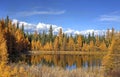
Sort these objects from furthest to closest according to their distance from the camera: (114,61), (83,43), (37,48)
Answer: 1. (83,43)
2. (37,48)
3. (114,61)

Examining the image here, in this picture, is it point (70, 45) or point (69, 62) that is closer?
point (69, 62)

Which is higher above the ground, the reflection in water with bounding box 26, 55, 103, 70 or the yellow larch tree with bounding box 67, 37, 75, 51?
the yellow larch tree with bounding box 67, 37, 75, 51

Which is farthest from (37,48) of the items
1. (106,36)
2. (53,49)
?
(106,36)

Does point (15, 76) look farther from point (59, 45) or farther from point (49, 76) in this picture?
point (59, 45)

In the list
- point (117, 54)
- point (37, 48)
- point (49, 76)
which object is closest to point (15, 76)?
point (49, 76)

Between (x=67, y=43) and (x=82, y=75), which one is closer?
(x=82, y=75)

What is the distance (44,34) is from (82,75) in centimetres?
13851

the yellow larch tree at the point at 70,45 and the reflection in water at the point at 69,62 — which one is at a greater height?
the yellow larch tree at the point at 70,45

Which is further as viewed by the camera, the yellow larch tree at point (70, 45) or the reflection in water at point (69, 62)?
the yellow larch tree at point (70, 45)

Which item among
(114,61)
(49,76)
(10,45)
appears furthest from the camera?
(10,45)

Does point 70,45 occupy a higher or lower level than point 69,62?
higher

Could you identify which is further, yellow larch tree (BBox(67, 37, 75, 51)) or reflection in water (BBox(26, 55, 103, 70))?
yellow larch tree (BBox(67, 37, 75, 51))

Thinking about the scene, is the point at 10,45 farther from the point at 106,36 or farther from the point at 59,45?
the point at 106,36

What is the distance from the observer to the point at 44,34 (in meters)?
159
